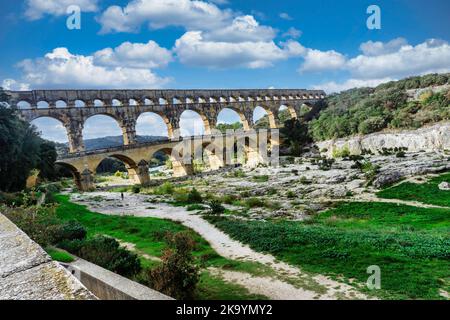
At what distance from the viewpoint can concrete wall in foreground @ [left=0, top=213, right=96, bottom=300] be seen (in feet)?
10.9

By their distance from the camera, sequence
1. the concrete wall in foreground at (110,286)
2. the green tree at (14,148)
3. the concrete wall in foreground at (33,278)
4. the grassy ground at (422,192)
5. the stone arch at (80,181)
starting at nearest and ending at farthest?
the concrete wall in foreground at (33,278) < the concrete wall in foreground at (110,286) < the grassy ground at (422,192) < the green tree at (14,148) < the stone arch at (80,181)

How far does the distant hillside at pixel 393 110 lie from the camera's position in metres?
40.9

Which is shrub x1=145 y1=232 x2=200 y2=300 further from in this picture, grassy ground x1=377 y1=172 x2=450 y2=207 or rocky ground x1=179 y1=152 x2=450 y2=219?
grassy ground x1=377 y1=172 x2=450 y2=207

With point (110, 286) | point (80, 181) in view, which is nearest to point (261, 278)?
point (110, 286)

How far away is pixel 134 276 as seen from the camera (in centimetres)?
786

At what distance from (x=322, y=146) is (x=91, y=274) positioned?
45489 mm

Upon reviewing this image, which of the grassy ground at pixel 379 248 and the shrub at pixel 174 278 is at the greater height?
the shrub at pixel 174 278

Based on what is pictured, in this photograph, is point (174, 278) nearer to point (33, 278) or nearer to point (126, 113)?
point (33, 278)

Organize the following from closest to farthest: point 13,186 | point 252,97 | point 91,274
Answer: point 91,274
point 13,186
point 252,97

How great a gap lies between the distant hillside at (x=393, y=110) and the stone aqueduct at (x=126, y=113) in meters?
13.8

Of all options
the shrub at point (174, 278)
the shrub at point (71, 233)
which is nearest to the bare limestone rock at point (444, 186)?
the shrub at point (174, 278)

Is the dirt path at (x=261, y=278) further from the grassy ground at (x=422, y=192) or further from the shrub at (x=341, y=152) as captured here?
the shrub at (x=341, y=152)
